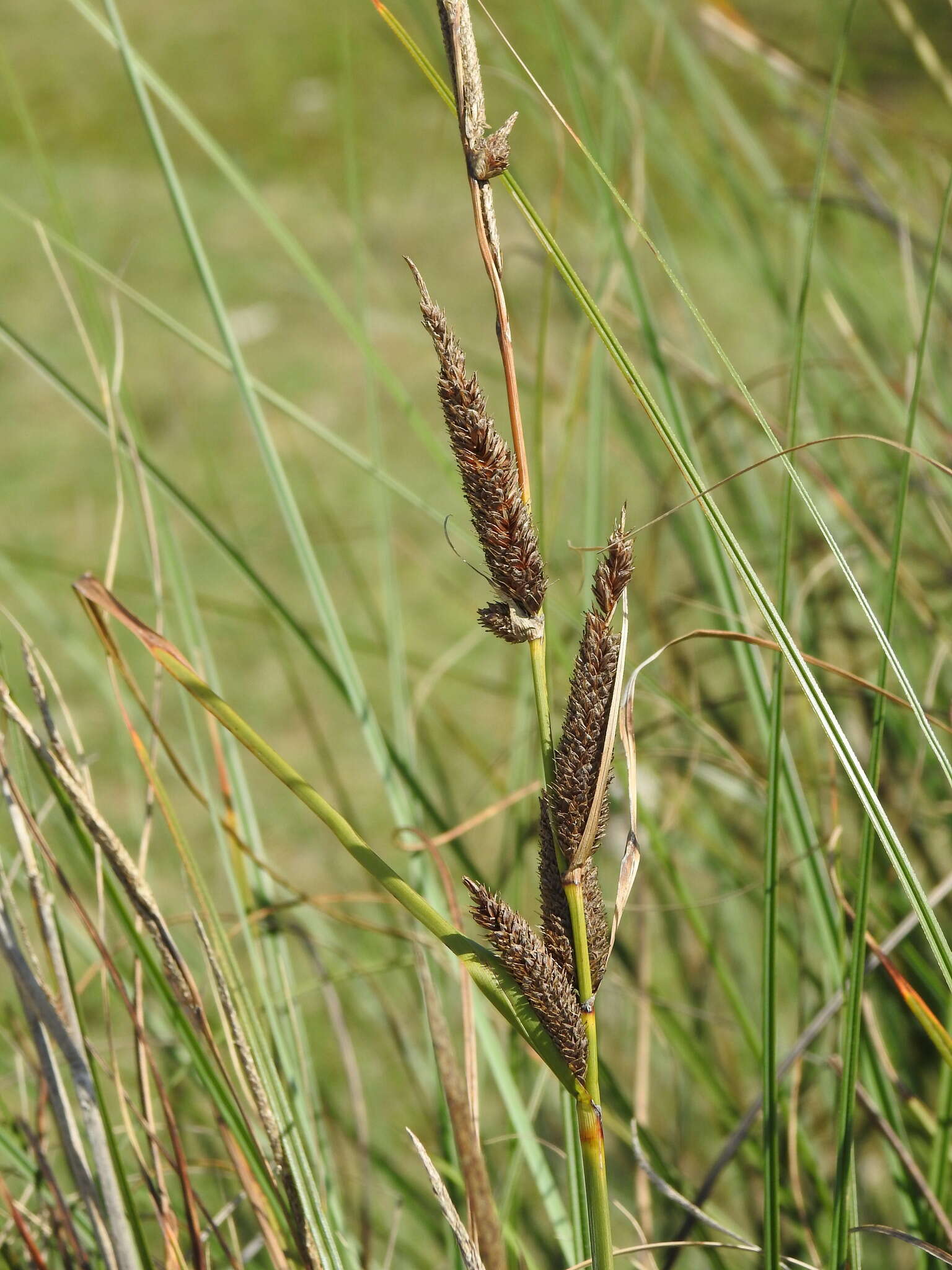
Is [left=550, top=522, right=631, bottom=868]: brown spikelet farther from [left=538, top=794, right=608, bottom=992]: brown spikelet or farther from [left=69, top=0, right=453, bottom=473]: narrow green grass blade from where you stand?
[left=69, top=0, right=453, bottom=473]: narrow green grass blade

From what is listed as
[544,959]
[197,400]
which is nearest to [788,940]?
[544,959]

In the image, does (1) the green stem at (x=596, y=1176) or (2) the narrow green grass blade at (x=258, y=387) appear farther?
(2) the narrow green grass blade at (x=258, y=387)

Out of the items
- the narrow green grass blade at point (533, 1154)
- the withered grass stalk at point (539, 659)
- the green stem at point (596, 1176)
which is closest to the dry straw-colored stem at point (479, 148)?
the withered grass stalk at point (539, 659)

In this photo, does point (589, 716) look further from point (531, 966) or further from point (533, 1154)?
point (533, 1154)

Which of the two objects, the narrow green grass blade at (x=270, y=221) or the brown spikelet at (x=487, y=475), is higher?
the narrow green grass blade at (x=270, y=221)

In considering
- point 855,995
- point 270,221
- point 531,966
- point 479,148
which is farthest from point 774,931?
point 270,221

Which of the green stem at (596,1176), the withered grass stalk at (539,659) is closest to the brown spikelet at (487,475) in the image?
the withered grass stalk at (539,659)

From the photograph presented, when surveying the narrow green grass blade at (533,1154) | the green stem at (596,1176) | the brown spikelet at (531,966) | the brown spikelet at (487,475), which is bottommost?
the narrow green grass blade at (533,1154)

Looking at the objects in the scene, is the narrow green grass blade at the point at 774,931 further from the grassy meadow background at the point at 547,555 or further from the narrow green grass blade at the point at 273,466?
the narrow green grass blade at the point at 273,466
